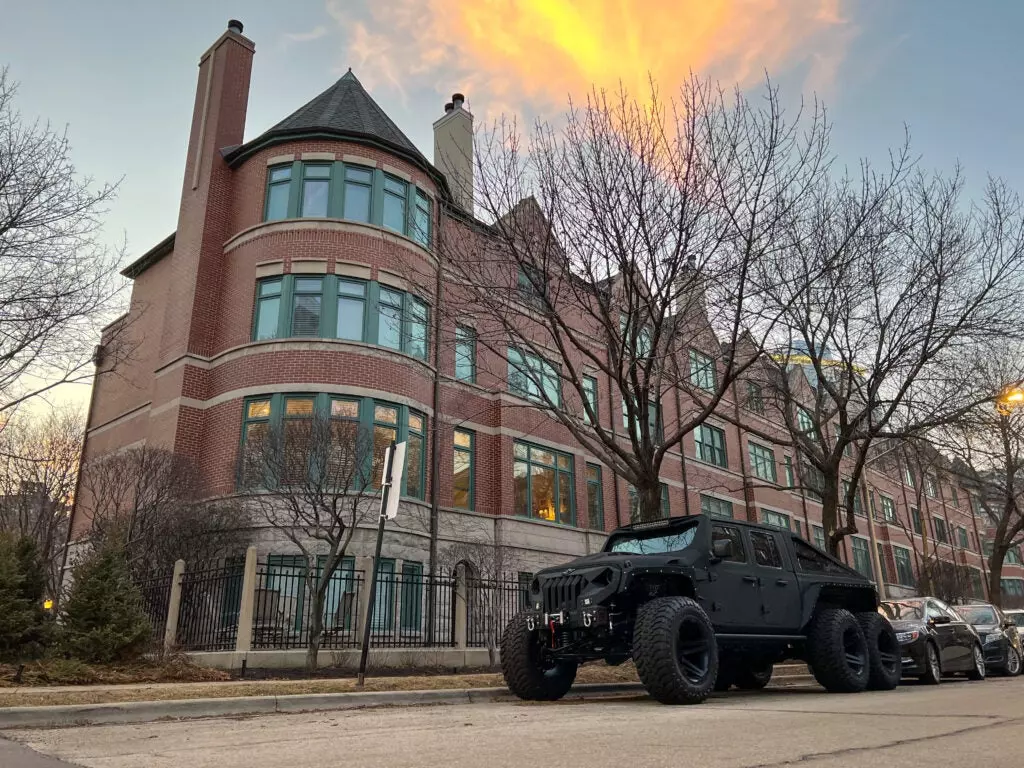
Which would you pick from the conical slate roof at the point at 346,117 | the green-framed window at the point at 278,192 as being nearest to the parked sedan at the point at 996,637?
the conical slate roof at the point at 346,117

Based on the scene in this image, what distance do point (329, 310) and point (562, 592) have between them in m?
13.3

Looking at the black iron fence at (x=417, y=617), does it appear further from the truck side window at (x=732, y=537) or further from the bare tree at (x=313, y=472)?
the truck side window at (x=732, y=537)

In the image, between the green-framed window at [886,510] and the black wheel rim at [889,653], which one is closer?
the black wheel rim at [889,653]

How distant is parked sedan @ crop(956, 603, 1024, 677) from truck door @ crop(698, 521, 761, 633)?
8954mm

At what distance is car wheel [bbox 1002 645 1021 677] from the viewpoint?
50.5 feet

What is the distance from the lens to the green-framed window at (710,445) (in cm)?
3192

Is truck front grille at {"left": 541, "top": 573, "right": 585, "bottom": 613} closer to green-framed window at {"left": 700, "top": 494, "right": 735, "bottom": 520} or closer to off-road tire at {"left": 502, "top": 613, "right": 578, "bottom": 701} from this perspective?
off-road tire at {"left": 502, "top": 613, "right": 578, "bottom": 701}

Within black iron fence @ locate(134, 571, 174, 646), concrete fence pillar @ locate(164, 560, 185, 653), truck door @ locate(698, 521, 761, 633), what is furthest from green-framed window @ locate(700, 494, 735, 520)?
truck door @ locate(698, 521, 761, 633)

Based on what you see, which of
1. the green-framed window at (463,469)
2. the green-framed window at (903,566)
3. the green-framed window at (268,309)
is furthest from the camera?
the green-framed window at (903,566)

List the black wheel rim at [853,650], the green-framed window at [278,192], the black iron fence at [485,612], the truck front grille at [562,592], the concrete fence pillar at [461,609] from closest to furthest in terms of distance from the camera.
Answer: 1. the truck front grille at [562,592]
2. the black wheel rim at [853,650]
3. the concrete fence pillar at [461,609]
4. the black iron fence at [485,612]
5. the green-framed window at [278,192]

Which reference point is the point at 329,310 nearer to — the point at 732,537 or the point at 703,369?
the point at 703,369

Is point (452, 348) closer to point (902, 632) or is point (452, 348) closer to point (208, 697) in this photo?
point (902, 632)

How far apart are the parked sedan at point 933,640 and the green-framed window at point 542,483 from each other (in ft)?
35.4

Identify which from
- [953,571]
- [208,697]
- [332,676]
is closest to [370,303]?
[332,676]
